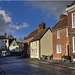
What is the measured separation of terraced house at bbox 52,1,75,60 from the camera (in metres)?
21.6

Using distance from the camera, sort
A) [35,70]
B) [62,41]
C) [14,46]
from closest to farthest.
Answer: [35,70]
[62,41]
[14,46]

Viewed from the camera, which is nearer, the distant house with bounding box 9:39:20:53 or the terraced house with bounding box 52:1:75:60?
the terraced house with bounding box 52:1:75:60

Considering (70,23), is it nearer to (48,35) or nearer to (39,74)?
(39,74)

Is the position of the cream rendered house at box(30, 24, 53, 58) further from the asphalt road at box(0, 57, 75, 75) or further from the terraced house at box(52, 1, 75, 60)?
the asphalt road at box(0, 57, 75, 75)

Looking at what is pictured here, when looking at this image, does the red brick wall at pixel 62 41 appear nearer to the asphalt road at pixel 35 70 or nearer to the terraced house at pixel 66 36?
the terraced house at pixel 66 36

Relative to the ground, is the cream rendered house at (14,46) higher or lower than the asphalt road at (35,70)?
higher

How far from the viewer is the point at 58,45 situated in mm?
28953

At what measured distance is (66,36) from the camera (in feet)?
87.4

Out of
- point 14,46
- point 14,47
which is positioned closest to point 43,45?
point 14,46

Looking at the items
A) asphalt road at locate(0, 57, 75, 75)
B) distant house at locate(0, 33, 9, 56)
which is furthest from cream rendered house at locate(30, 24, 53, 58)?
distant house at locate(0, 33, 9, 56)

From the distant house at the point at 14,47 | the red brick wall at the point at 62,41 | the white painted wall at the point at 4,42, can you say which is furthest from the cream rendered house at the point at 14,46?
the red brick wall at the point at 62,41

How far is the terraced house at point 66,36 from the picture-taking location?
2161cm

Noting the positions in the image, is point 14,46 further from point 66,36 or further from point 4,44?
point 66,36

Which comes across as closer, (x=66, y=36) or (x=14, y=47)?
(x=66, y=36)
